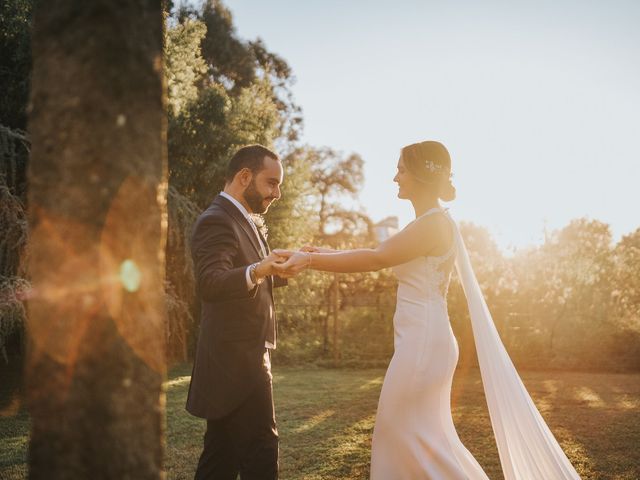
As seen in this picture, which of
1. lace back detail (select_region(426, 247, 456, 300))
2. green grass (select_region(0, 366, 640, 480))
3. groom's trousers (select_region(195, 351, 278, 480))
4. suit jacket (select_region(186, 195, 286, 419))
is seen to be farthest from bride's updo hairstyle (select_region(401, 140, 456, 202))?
green grass (select_region(0, 366, 640, 480))

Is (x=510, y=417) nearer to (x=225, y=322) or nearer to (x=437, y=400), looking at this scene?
(x=437, y=400)

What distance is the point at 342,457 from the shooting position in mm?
5254

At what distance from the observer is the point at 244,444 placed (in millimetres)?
3129

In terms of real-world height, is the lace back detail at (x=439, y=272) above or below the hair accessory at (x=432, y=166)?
below

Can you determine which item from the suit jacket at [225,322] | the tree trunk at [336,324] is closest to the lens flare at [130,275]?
the suit jacket at [225,322]

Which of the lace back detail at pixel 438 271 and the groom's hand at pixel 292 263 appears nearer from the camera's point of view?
the groom's hand at pixel 292 263

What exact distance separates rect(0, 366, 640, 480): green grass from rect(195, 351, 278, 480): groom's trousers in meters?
1.76

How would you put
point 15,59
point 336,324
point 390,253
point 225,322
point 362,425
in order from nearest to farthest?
point 225,322
point 390,253
point 362,425
point 15,59
point 336,324

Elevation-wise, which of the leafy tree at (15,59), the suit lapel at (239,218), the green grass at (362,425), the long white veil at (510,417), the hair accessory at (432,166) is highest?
the leafy tree at (15,59)

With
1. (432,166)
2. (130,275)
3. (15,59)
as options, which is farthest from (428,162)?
(15,59)

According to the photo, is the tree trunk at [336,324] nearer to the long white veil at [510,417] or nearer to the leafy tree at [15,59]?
the leafy tree at [15,59]

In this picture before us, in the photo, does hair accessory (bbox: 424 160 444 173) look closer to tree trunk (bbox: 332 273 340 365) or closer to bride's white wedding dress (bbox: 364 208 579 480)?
bride's white wedding dress (bbox: 364 208 579 480)

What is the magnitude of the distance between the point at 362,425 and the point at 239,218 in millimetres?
4142

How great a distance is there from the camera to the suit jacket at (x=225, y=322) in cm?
302
